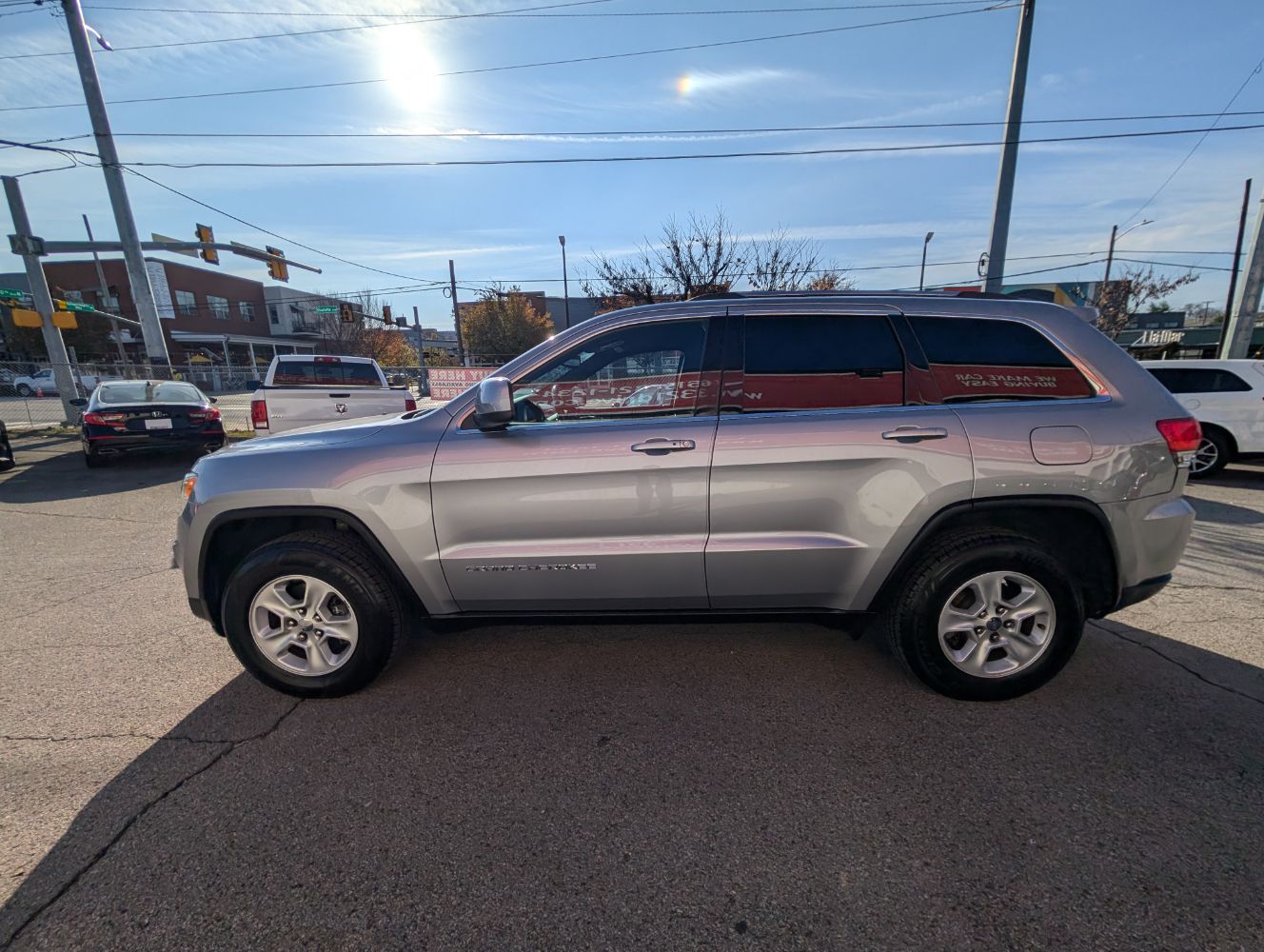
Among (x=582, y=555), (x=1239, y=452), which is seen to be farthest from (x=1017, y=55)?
(x=582, y=555)

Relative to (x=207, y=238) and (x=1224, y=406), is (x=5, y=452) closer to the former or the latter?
(x=207, y=238)

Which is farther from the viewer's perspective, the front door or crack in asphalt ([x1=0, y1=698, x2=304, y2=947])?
the front door

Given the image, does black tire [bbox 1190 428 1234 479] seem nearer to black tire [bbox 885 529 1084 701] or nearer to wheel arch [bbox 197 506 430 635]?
black tire [bbox 885 529 1084 701]

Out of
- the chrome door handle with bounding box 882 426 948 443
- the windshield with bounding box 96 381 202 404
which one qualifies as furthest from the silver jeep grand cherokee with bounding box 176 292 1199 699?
the windshield with bounding box 96 381 202 404

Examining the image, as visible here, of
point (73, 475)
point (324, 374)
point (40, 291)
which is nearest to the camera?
point (73, 475)

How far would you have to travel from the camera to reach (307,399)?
747 cm

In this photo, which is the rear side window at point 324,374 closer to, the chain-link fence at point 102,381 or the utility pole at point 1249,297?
the chain-link fence at point 102,381

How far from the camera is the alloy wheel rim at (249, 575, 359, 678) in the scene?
2758 mm

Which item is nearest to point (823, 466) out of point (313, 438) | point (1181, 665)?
point (1181, 665)

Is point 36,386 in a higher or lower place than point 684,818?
higher

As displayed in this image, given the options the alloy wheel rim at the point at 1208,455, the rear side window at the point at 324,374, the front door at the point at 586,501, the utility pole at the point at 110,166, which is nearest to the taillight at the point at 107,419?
the rear side window at the point at 324,374

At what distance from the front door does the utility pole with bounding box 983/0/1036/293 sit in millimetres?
9674

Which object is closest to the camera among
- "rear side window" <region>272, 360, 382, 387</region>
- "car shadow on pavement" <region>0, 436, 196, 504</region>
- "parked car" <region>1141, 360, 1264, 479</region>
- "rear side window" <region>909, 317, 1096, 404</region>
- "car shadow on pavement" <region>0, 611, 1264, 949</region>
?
"car shadow on pavement" <region>0, 611, 1264, 949</region>

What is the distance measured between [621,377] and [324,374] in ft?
26.5
